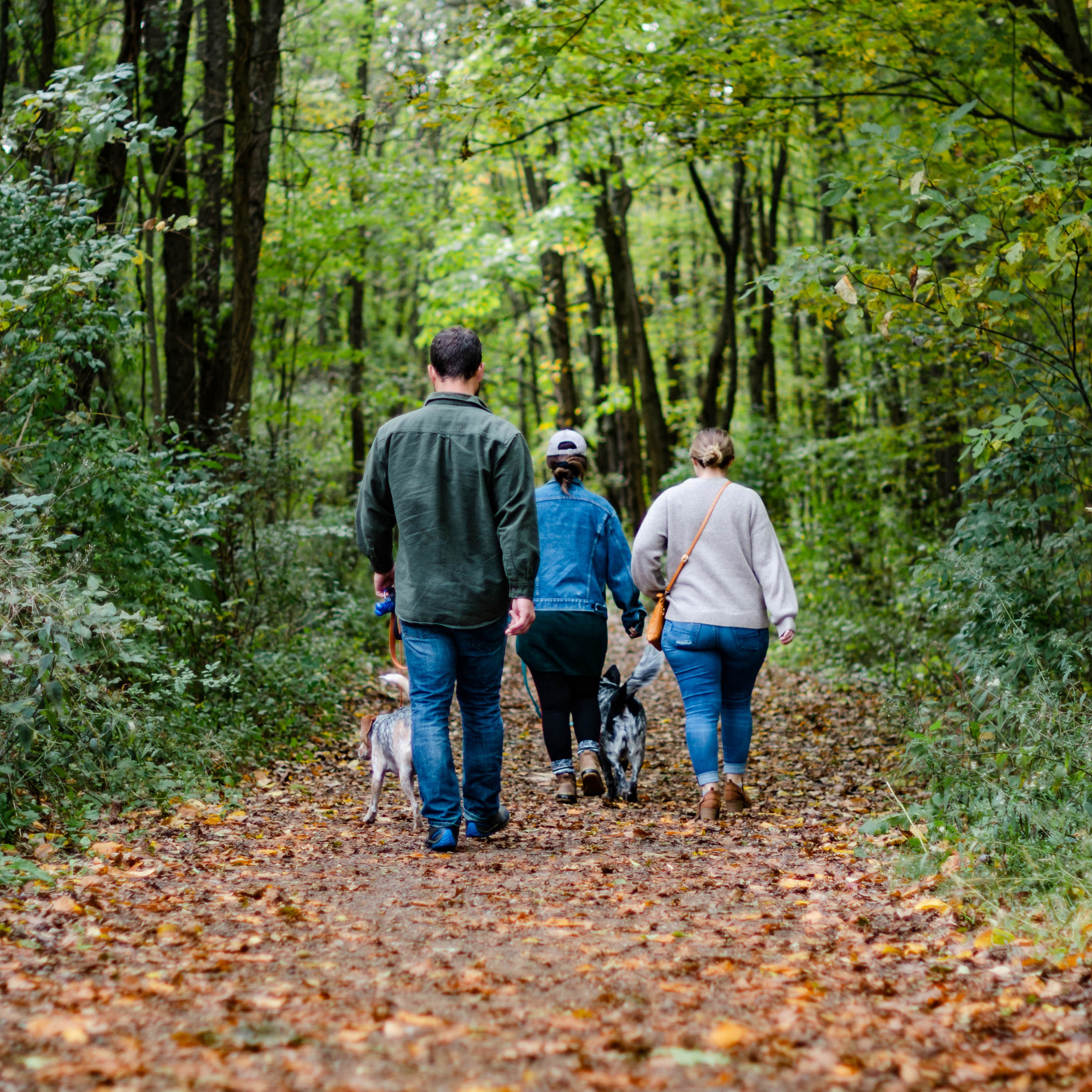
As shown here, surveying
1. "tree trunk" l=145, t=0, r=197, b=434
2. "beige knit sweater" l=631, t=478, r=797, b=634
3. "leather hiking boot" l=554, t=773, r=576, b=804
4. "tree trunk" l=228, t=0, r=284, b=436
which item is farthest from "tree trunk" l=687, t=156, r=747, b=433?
"leather hiking boot" l=554, t=773, r=576, b=804

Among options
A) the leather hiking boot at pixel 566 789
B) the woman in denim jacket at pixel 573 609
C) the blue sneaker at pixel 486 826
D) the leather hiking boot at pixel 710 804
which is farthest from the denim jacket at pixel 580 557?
the blue sneaker at pixel 486 826

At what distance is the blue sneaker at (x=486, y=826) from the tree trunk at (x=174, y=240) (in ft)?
24.3

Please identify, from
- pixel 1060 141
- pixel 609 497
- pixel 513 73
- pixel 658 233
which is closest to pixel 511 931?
pixel 513 73

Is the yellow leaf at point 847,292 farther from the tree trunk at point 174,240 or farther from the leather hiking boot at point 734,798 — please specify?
the tree trunk at point 174,240

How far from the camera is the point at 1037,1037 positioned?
2.94 meters

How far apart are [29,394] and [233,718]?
8.54ft

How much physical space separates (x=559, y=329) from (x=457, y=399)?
53.6 ft

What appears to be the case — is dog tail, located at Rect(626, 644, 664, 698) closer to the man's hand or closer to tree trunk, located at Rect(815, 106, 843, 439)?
the man's hand

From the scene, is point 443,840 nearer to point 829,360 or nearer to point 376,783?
point 376,783

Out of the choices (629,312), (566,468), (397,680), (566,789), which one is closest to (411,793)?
(397,680)

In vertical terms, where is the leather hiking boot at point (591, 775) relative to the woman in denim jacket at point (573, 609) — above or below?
below

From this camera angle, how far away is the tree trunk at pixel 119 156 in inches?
340

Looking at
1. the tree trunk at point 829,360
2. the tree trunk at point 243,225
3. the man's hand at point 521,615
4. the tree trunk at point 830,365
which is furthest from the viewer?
the tree trunk at point 830,365

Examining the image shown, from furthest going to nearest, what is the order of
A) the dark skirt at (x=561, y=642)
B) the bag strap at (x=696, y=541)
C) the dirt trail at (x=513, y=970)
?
1. the dark skirt at (x=561, y=642)
2. the bag strap at (x=696, y=541)
3. the dirt trail at (x=513, y=970)
